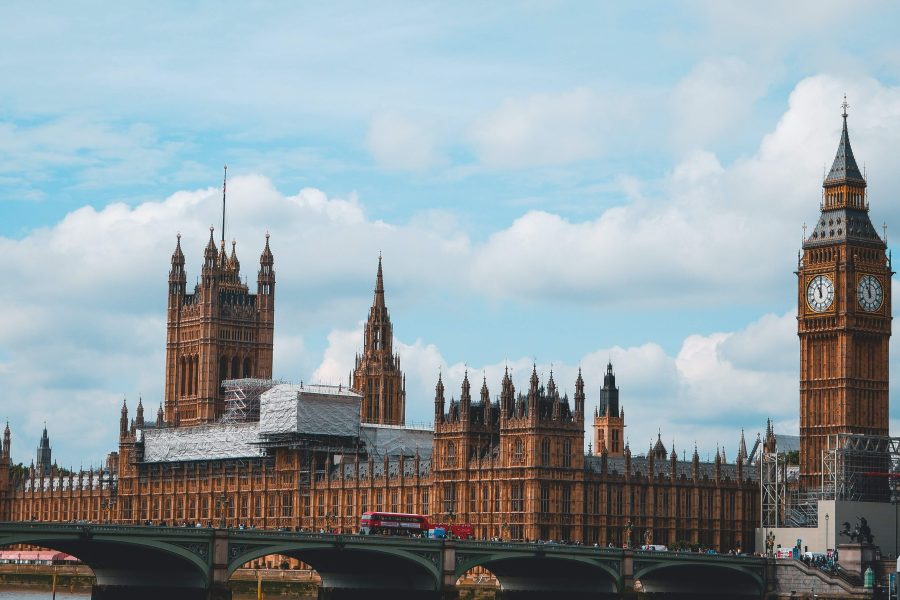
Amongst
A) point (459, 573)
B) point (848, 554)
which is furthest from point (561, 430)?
point (459, 573)

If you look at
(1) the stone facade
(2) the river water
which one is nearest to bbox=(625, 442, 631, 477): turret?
(1) the stone facade

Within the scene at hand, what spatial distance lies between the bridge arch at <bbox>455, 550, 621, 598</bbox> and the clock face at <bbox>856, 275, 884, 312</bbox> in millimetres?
39981

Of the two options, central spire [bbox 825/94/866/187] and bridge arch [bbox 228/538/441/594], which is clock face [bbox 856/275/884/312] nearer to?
central spire [bbox 825/94/866/187]

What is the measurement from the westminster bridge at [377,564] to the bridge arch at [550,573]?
70mm

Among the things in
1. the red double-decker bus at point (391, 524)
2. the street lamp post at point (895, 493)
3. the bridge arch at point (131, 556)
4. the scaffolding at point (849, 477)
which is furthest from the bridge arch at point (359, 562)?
the street lamp post at point (895, 493)

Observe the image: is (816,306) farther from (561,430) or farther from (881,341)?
(561,430)

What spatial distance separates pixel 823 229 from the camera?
163 meters

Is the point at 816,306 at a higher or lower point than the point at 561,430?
higher

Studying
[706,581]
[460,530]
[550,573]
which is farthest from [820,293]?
[550,573]

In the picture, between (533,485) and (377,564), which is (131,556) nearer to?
(377,564)

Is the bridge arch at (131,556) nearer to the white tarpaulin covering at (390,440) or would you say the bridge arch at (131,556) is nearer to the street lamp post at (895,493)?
the street lamp post at (895,493)

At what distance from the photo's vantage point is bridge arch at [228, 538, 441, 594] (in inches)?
4486

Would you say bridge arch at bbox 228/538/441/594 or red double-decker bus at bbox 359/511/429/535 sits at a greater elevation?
Answer: red double-decker bus at bbox 359/511/429/535

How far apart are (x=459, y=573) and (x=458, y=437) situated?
46.9 metres
